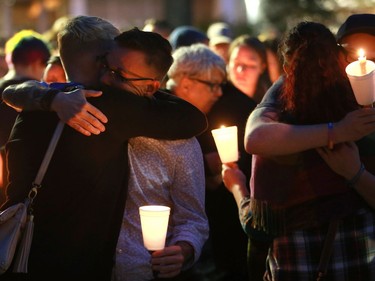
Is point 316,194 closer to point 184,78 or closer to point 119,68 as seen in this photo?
point 119,68

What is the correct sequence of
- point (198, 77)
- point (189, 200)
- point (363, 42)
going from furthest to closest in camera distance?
point (198, 77) < point (363, 42) < point (189, 200)

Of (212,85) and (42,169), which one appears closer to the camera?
(42,169)

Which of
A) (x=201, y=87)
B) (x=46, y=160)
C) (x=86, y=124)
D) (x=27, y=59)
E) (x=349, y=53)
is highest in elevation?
(x=27, y=59)

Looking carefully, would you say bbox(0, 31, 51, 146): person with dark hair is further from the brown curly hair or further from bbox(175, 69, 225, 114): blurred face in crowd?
the brown curly hair

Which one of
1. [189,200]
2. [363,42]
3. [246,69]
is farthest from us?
[246,69]

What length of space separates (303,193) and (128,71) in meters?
0.90

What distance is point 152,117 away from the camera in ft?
11.4

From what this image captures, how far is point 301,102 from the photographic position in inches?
135

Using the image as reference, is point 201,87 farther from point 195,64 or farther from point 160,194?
point 160,194

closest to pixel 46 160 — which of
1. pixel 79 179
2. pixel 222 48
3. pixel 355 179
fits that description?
pixel 79 179

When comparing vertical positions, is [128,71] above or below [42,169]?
above

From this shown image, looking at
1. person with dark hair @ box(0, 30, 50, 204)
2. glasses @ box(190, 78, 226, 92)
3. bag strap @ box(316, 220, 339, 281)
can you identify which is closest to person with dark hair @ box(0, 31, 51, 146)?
person with dark hair @ box(0, 30, 50, 204)

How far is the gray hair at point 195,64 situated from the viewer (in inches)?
219

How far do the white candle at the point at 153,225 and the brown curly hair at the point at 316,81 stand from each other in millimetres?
679
